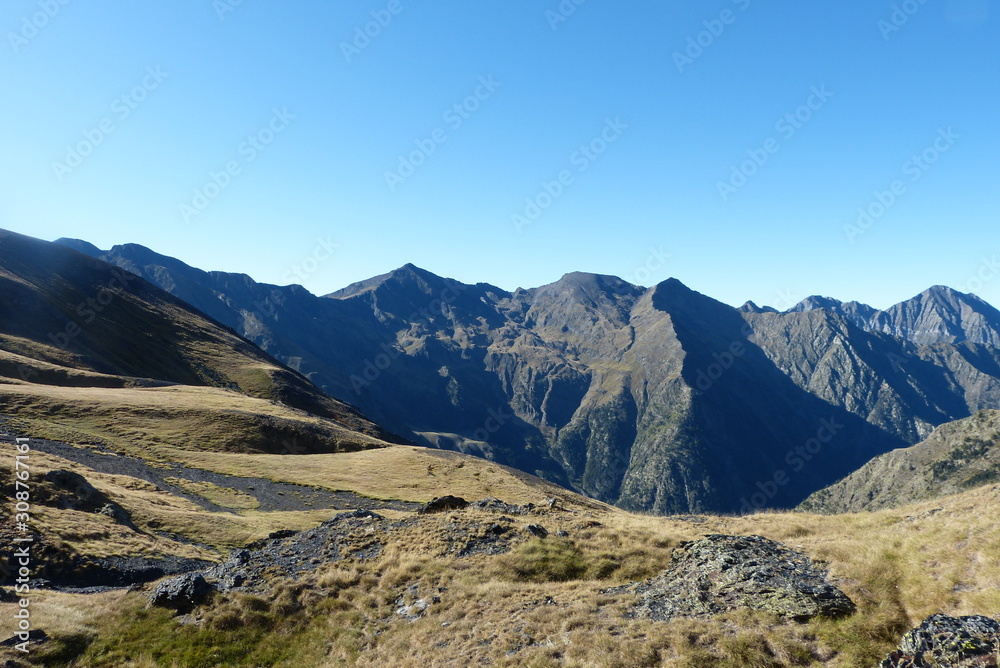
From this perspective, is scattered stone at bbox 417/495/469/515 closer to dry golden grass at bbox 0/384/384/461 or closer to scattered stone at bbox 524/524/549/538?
scattered stone at bbox 524/524/549/538

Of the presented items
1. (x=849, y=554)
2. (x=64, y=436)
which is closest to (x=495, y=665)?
(x=849, y=554)

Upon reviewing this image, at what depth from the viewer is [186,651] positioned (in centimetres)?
1647

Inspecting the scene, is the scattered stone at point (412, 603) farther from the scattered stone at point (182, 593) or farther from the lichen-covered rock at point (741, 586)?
the scattered stone at point (182, 593)

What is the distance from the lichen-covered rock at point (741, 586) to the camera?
13680 mm

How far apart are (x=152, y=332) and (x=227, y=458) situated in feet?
409

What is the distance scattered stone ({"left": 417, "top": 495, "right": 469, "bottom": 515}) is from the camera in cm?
3052

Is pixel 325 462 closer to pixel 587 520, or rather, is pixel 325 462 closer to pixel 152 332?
Result: pixel 587 520

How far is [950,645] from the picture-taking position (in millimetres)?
9570

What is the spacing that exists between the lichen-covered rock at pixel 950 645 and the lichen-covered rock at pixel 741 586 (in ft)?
9.55

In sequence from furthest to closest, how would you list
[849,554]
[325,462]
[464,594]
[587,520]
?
[325,462]
[587,520]
[464,594]
[849,554]

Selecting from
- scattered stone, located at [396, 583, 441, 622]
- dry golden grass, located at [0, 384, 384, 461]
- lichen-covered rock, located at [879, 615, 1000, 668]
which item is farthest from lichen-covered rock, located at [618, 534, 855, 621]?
dry golden grass, located at [0, 384, 384, 461]

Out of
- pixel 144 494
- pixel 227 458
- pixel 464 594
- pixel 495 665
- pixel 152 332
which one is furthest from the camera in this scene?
pixel 152 332

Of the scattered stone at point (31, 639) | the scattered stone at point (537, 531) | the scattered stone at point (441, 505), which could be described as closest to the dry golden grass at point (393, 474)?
the scattered stone at point (441, 505)

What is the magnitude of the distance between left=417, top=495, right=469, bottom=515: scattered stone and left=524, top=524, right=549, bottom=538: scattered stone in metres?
7.17
